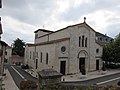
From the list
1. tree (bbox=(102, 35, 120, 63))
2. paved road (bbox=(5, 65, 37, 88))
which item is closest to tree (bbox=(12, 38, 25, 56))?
paved road (bbox=(5, 65, 37, 88))

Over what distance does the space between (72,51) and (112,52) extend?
10508mm

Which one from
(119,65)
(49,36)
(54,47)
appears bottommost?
(119,65)

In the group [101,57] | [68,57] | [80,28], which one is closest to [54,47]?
[68,57]

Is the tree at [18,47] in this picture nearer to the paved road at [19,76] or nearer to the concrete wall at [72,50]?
the concrete wall at [72,50]

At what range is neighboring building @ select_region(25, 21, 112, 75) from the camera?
35.9 meters

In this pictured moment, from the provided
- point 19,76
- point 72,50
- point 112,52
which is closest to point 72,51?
point 72,50

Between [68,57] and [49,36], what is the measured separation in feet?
37.6

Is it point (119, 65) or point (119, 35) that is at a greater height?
point (119, 35)

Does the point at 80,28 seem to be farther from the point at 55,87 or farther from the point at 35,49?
the point at 55,87

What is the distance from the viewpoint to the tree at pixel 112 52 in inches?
1654

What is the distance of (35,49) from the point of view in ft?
160

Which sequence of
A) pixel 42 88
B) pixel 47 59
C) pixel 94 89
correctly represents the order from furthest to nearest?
pixel 47 59
pixel 94 89
pixel 42 88

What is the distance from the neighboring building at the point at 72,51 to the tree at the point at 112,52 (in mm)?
1219

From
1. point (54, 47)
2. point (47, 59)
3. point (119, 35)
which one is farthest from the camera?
point (119, 35)
